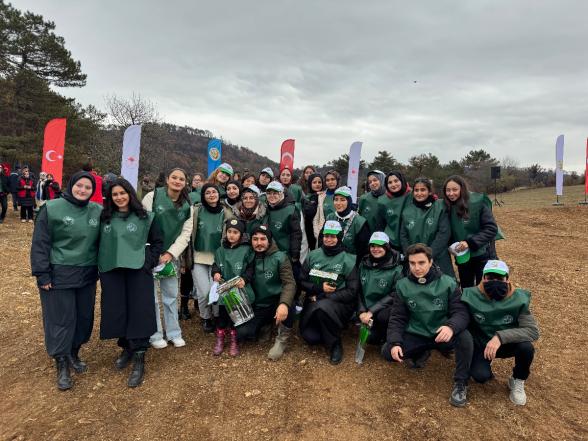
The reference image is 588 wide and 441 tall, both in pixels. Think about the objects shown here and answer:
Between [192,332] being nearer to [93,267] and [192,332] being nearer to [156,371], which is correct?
[156,371]

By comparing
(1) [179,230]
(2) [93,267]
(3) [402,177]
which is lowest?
(2) [93,267]

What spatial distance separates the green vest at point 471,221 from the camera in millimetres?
4219

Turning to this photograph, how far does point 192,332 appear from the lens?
4.86m

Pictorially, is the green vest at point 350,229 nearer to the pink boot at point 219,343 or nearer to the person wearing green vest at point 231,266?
the person wearing green vest at point 231,266

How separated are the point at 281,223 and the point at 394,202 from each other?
139cm

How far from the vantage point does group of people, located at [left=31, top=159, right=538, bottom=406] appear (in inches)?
135

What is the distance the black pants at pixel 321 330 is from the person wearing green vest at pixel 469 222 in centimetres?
155

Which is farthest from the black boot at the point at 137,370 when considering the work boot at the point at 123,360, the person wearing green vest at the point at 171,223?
the person wearing green vest at the point at 171,223

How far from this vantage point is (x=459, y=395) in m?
3.34

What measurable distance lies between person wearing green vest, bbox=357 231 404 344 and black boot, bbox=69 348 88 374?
9.39 ft

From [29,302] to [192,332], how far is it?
10.3 feet

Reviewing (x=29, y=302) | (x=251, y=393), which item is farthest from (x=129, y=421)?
(x=29, y=302)

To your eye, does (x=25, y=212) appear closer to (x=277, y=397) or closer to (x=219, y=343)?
(x=219, y=343)

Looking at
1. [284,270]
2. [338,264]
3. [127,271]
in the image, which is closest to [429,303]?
[338,264]
